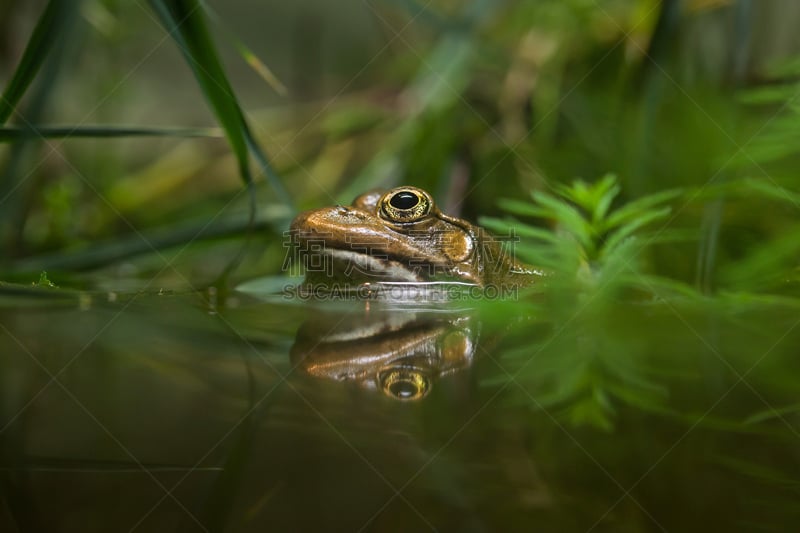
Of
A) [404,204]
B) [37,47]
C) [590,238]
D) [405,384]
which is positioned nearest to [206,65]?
[37,47]

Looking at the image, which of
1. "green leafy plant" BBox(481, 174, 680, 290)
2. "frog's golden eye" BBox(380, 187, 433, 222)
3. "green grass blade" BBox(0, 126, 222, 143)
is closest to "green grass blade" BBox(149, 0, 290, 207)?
"green grass blade" BBox(0, 126, 222, 143)

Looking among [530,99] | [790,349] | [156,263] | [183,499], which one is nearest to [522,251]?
[790,349]

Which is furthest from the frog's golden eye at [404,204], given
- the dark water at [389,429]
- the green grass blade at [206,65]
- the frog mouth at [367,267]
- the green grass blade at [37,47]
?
the green grass blade at [37,47]

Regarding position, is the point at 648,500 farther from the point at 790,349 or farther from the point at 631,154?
the point at 631,154

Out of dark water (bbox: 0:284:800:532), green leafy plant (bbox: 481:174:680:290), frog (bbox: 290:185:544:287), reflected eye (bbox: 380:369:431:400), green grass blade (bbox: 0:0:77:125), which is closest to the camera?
dark water (bbox: 0:284:800:532)

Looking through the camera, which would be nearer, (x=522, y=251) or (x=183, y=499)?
(x=183, y=499)

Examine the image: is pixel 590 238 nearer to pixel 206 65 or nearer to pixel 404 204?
pixel 404 204

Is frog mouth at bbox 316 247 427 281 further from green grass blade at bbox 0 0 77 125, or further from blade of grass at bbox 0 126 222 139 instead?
green grass blade at bbox 0 0 77 125
